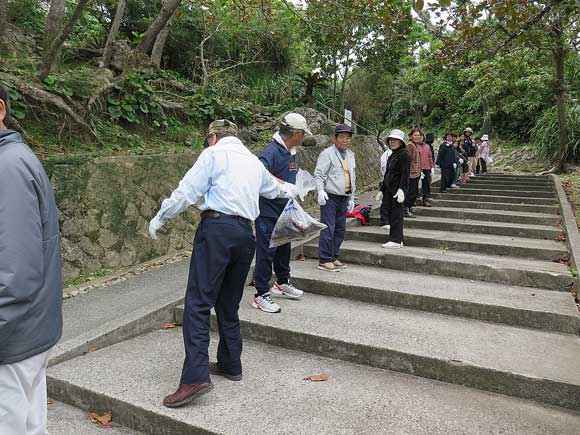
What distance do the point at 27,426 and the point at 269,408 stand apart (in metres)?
1.38

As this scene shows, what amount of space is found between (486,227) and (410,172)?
183 cm

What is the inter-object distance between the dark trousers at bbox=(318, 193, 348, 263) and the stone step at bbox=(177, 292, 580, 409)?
107cm

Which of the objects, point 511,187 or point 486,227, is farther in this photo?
point 511,187

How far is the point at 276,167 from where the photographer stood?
14.1 ft

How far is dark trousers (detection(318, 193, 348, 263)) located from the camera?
5406 millimetres

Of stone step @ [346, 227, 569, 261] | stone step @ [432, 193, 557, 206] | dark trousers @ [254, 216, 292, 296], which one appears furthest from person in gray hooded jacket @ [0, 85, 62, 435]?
stone step @ [432, 193, 557, 206]

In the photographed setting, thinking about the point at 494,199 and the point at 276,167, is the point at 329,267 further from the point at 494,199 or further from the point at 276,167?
the point at 494,199

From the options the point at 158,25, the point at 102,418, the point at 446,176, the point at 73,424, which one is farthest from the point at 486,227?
the point at 158,25

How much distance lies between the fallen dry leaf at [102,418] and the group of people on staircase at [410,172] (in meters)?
4.32

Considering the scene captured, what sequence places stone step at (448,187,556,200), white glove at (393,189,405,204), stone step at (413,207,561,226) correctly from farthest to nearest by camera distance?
stone step at (448,187,556,200) < stone step at (413,207,561,226) < white glove at (393,189,405,204)

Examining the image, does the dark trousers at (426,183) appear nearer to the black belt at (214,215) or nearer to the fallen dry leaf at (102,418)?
the black belt at (214,215)

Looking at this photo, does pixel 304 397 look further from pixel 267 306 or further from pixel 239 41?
pixel 239 41

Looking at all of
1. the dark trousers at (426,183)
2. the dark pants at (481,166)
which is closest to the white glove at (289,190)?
the dark trousers at (426,183)

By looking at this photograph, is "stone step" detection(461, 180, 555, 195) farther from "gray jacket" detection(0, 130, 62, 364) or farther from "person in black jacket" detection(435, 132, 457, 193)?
"gray jacket" detection(0, 130, 62, 364)
